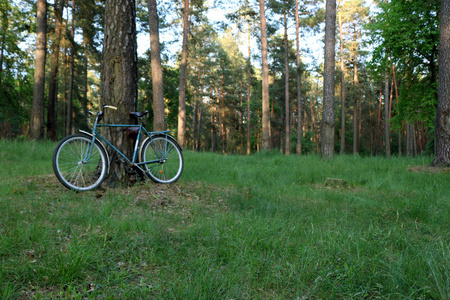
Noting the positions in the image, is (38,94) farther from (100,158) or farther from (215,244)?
(215,244)

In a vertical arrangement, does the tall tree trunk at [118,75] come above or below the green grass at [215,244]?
above

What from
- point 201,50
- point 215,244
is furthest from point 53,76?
point 201,50

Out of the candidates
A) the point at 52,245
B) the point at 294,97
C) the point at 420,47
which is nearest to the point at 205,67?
the point at 294,97

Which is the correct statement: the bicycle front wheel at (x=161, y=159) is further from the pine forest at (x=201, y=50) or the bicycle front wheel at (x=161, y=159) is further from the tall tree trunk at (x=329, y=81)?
the tall tree trunk at (x=329, y=81)

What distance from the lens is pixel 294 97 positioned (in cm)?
3569

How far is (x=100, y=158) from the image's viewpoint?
427 cm

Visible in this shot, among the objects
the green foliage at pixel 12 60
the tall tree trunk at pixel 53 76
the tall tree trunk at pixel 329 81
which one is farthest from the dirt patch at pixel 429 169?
the green foliage at pixel 12 60

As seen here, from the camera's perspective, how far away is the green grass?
1853mm

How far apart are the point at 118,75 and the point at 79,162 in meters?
1.60

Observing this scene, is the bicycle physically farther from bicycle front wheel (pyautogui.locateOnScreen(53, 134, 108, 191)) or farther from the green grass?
the green grass

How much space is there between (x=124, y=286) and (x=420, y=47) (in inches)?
549

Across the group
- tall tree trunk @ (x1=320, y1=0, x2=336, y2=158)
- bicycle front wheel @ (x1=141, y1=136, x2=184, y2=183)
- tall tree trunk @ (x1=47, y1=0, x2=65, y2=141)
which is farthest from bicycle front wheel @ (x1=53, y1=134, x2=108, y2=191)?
tall tree trunk @ (x1=47, y1=0, x2=65, y2=141)

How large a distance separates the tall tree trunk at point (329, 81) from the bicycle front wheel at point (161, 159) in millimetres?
6432

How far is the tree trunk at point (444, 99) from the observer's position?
296 inches
